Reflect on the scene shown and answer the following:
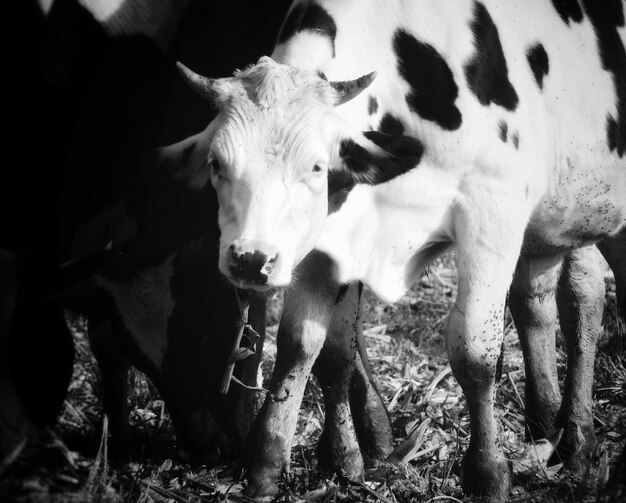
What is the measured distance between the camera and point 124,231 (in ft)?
15.6

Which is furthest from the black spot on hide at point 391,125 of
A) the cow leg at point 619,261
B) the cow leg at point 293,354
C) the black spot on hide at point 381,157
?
the cow leg at point 619,261

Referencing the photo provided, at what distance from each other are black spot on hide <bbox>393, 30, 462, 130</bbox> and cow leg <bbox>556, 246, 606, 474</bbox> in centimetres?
169

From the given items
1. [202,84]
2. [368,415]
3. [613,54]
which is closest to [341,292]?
[368,415]

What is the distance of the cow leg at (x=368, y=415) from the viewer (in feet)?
16.6

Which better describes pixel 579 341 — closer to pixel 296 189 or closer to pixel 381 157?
pixel 381 157

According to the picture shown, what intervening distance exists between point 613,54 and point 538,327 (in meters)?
1.57

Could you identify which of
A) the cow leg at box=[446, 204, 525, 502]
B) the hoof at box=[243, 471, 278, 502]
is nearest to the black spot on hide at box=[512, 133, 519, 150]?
the cow leg at box=[446, 204, 525, 502]

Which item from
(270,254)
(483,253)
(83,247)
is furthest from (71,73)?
(483,253)

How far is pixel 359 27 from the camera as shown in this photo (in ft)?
14.7

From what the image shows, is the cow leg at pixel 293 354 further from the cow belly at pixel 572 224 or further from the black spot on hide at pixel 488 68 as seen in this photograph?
the cow belly at pixel 572 224

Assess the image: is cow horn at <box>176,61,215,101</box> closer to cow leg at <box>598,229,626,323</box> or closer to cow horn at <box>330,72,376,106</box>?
cow horn at <box>330,72,376,106</box>

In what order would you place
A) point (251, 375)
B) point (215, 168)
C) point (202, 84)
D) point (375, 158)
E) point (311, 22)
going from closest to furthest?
point (215, 168), point (202, 84), point (375, 158), point (311, 22), point (251, 375)

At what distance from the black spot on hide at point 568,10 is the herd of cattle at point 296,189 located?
0.03 m

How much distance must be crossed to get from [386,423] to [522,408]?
3.32 ft
